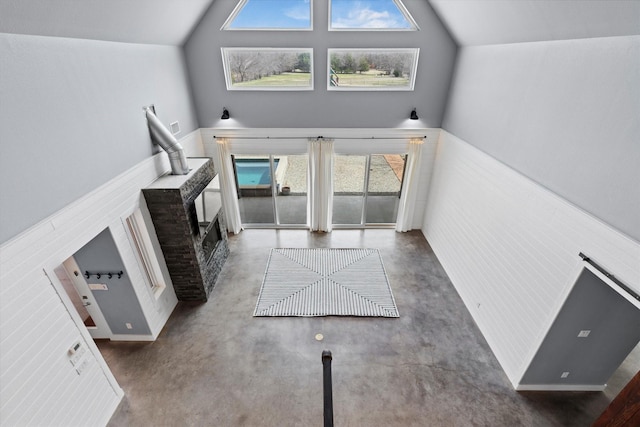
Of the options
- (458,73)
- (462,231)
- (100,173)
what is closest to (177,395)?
(100,173)

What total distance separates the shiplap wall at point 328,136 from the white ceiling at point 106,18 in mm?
2058

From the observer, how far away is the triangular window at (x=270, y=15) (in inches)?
210

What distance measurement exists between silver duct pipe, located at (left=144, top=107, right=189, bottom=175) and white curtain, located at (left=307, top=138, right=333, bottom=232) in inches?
111

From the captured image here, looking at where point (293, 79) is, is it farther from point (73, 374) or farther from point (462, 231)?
point (73, 374)

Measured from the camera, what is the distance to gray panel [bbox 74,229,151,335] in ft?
12.3

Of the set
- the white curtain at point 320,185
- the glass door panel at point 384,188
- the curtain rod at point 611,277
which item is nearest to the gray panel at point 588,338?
the curtain rod at point 611,277

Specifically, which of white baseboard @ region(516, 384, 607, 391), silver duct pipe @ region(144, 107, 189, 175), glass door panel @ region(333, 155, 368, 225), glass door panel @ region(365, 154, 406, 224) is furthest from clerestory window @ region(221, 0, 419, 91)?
white baseboard @ region(516, 384, 607, 391)

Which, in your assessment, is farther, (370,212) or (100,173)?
(370,212)

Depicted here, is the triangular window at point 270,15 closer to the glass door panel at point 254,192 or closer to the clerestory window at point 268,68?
the clerestory window at point 268,68

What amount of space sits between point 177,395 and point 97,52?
424 centimetres

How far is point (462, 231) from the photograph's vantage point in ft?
17.8

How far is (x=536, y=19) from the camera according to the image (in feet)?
10.9

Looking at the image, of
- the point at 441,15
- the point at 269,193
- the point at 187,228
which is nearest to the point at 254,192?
the point at 269,193

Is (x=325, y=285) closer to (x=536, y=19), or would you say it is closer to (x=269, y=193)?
(x=269, y=193)
